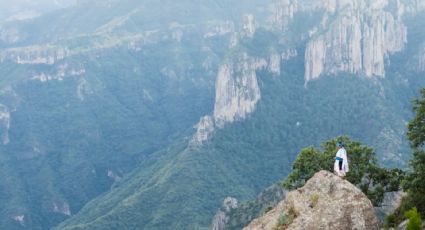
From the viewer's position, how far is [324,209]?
2731cm

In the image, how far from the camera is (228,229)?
11144 centimetres

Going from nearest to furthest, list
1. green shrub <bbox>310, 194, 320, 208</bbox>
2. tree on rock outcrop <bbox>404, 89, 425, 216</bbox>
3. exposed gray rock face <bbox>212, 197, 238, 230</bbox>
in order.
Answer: green shrub <bbox>310, 194, 320, 208</bbox>, tree on rock outcrop <bbox>404, 89, 425, 216</bbox>, exposed gray rock face <bbox>212, 197, 238, 230</bbox>

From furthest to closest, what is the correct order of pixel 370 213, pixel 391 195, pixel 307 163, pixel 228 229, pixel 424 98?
1. pixel 228 229
2. pixel 391 195
3. pixel 307 163
4. pixel 424 98
5. pixel 370 213

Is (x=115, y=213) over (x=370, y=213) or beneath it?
beneath

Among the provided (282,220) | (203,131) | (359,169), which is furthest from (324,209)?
(203,131)

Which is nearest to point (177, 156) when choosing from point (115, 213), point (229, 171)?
point (229, 171)

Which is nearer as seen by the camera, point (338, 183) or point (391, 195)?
point (338, 183)

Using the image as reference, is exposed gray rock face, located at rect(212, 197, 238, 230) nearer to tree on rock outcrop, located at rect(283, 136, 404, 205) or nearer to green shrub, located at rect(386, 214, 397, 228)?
tree on rock outcrop, located at rect(283, 136, 404, 205)

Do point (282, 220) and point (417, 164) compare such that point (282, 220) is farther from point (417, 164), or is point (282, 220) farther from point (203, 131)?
point (203, 131)

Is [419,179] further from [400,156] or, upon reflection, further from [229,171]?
[229,171]

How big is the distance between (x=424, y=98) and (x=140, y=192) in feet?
424

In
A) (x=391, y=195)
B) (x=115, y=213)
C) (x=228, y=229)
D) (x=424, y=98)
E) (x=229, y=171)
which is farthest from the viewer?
(x=229, y=171)

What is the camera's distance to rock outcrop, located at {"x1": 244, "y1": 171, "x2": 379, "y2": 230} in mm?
26859

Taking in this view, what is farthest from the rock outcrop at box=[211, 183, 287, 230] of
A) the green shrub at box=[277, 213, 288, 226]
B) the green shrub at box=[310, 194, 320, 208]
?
the green shrub at box=[277, 213, 288, 226]
